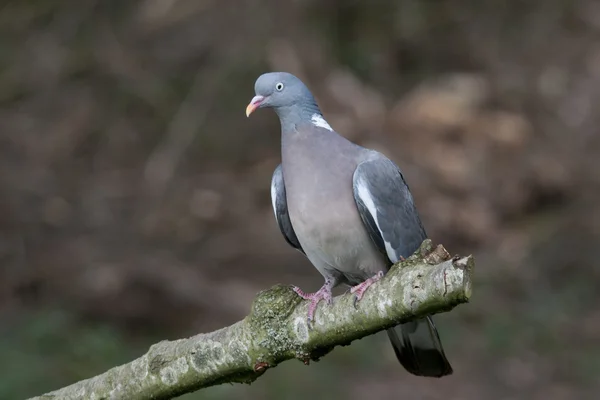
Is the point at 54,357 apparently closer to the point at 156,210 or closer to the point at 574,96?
the point at 156,210

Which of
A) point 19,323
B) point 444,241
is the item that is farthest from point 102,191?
point 444,241

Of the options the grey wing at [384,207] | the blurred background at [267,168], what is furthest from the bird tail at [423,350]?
the blurred background at [267,168]

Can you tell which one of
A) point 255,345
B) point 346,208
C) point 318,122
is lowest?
point 255,345

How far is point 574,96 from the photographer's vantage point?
28.6ft

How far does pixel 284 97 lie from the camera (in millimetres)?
3721

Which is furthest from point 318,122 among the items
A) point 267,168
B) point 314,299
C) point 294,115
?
point 267,168

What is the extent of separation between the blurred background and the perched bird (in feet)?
8.19

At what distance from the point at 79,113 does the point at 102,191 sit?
822 mm

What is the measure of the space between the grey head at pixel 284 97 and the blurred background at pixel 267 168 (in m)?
2.67

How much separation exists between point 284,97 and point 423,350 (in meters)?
1.15

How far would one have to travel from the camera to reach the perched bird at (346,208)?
347 centimetres

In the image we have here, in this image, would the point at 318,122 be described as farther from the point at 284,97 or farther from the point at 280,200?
the point at 280,200

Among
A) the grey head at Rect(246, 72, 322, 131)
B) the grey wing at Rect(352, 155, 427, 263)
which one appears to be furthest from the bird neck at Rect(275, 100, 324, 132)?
the grey wing at Rect(352, 155, 427, 263)

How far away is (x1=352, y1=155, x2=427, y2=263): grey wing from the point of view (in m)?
3.47
